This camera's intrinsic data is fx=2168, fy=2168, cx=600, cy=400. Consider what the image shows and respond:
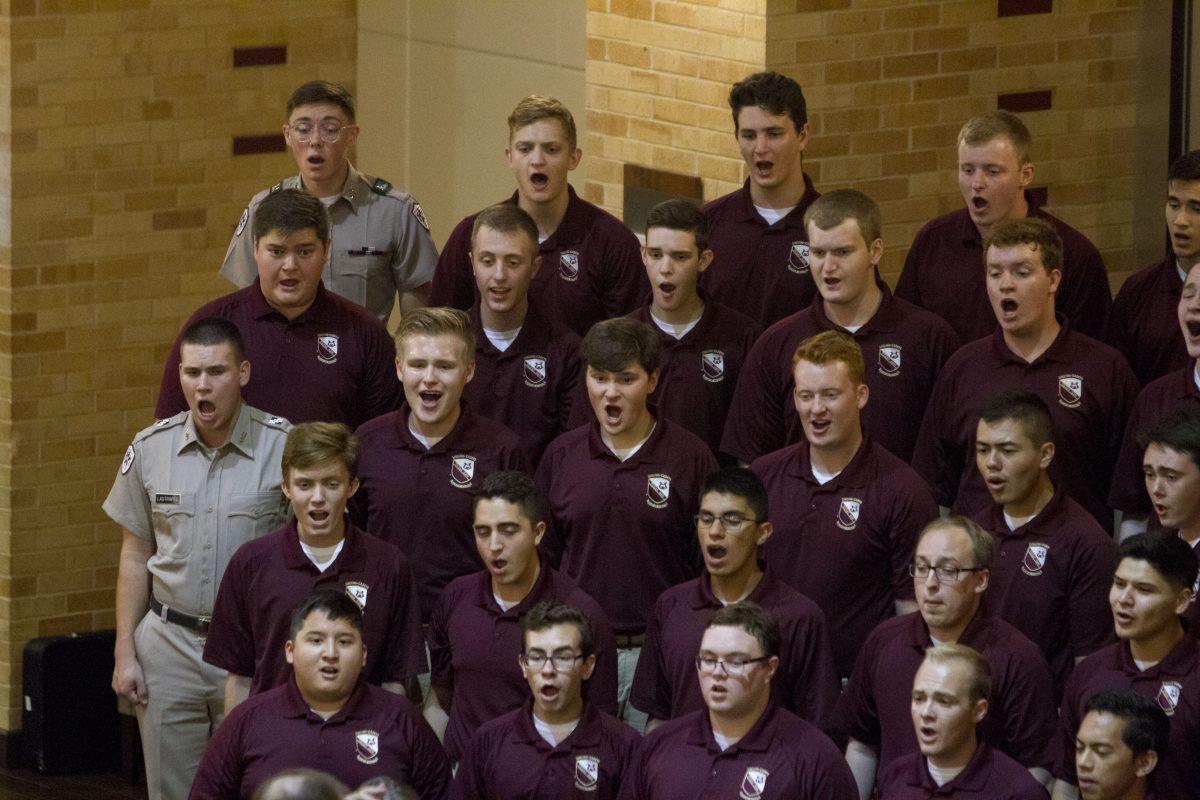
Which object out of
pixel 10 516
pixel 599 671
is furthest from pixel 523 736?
pixel 10 516

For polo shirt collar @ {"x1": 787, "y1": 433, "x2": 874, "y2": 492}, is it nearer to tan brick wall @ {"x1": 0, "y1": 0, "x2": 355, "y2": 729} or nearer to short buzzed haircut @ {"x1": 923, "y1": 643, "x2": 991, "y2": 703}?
short buzzed haircut @ {"x1": 923, "y1": 643, "x2": 991, "y2": 703}

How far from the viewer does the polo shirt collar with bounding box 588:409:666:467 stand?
21.3 feet

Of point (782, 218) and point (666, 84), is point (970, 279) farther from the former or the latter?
point (666, 84)

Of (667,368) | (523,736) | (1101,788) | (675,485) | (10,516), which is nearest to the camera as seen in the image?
(1101,788)

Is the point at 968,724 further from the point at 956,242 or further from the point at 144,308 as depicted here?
the point at 144,308

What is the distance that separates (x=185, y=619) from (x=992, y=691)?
8.10ft

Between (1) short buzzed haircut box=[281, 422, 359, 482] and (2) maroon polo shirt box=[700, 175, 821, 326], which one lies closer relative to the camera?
(1) short buzzed haircut box=[281, 422, 359, 482]

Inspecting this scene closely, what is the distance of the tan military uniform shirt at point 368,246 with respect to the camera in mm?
7688

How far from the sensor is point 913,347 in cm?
674

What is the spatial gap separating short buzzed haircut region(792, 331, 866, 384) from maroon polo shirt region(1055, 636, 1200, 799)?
1.11m

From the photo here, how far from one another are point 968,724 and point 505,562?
1.42m

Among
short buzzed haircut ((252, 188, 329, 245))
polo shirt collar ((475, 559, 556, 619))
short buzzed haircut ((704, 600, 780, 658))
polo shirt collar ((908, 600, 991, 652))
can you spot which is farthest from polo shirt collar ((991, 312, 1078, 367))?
short buzzed haircut ((252, 188, 329, 245))

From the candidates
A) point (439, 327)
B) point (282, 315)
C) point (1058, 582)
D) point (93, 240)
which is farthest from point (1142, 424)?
point (93, 240)

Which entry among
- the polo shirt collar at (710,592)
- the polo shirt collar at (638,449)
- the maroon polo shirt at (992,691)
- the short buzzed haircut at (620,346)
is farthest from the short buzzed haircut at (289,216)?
the maroon polo shirt at (992,691)
